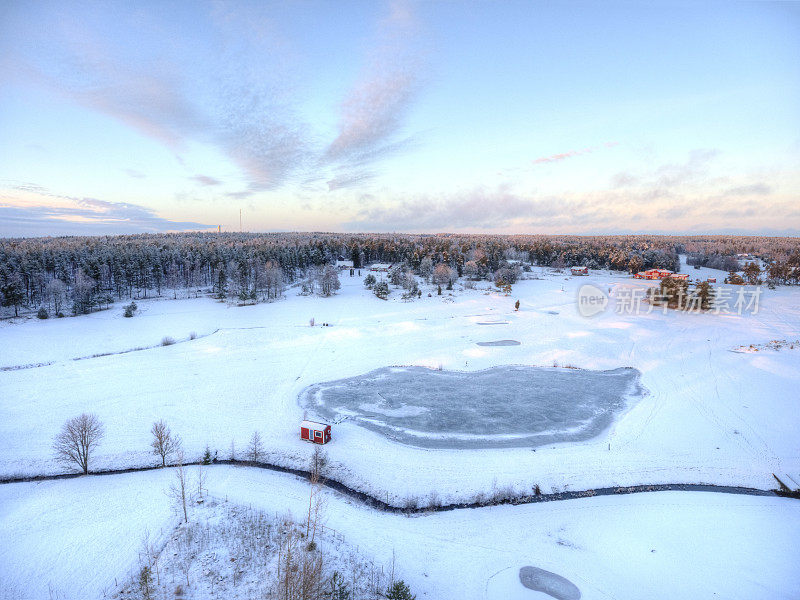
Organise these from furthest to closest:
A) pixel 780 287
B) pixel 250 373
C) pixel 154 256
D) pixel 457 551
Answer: pixel 780 287, pixel 154 256, pixel 250 373, pixel 457 551

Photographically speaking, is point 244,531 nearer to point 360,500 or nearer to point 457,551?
point 360,500

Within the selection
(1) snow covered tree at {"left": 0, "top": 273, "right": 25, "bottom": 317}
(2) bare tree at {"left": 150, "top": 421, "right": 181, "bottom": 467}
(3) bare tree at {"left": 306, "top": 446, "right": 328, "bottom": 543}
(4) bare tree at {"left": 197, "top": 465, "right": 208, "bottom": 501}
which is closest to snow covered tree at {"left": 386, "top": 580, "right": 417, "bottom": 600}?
(3) bare tree at {"left": 306, "top": 446, "right": 328, "bottom": 543}

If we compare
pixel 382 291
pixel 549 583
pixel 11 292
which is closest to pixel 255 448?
pixel 549 583

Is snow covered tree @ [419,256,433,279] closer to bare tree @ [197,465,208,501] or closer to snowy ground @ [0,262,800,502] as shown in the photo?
snowy ground @ [0,262,800,502]

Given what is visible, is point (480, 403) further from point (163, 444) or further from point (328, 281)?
point (328, 281)

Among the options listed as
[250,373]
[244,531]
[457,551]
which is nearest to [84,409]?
[250,373]

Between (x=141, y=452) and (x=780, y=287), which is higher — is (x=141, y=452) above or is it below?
below
